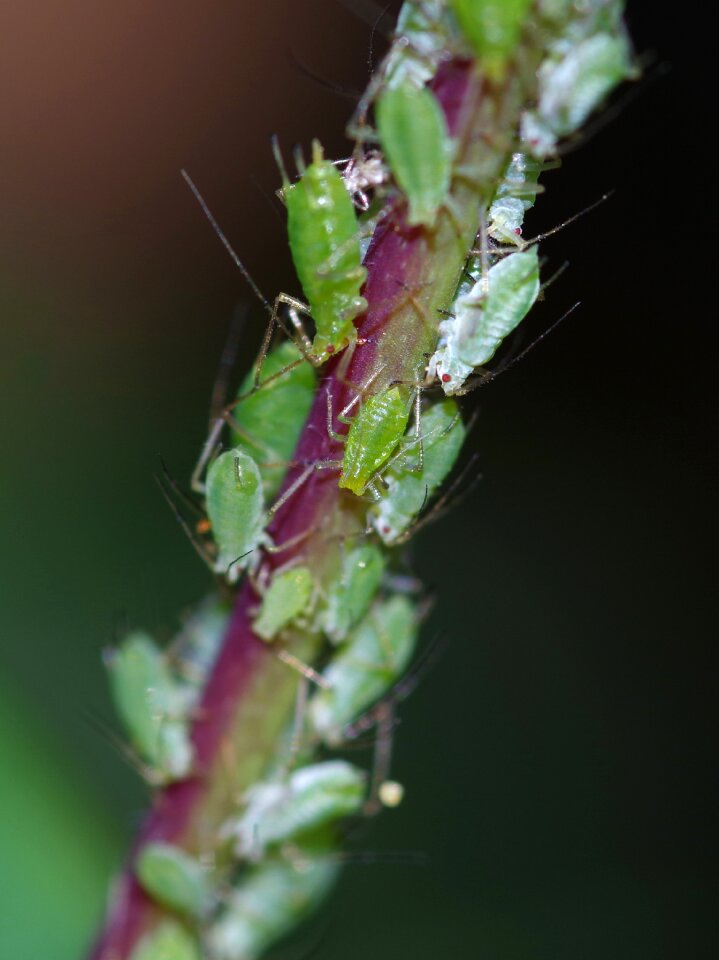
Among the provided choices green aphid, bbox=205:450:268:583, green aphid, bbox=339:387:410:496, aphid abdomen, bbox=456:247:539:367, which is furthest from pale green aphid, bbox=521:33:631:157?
green aphid, bbox=205:450:268:583

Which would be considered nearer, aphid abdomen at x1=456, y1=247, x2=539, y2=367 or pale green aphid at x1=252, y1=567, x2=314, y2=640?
aphid abdomen at x1=456, y1=247, x2=539, y2=367

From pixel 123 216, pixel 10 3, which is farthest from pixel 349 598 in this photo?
pixel 10 3

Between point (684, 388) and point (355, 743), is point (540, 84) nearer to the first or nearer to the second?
point (355, 743)

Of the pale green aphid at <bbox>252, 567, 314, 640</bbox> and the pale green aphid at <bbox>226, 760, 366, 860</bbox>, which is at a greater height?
the pale green aphid at <bbox>252, 567, 314, 640</bbox>

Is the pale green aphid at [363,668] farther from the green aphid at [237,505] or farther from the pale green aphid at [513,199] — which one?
the pale green aphid at [513,199]

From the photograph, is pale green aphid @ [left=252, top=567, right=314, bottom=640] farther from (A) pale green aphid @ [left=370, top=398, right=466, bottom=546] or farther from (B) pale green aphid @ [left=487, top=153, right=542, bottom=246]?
(B) pale green aphid @ [left=487, top=153, right=542, bottom=246]

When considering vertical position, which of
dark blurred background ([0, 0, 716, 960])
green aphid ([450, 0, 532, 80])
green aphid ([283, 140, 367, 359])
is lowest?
dark blurred background ([0, 0, 716, 960])

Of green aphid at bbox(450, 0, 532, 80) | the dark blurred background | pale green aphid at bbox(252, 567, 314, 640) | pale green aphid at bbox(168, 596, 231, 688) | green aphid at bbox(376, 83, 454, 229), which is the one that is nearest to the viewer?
green aphid at bbox(450, 0, 532, 80)
